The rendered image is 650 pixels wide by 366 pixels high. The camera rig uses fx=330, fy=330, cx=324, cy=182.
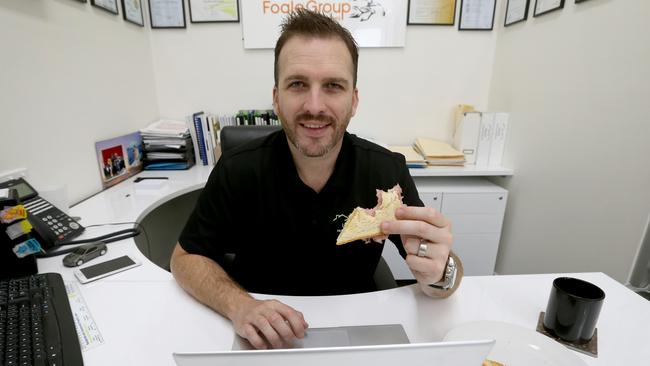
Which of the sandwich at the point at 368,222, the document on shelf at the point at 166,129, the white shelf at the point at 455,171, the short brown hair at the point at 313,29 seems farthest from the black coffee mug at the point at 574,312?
the document on shelf at the point at 166,129

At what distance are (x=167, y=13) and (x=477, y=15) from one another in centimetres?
218

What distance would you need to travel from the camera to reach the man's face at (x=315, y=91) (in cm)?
106

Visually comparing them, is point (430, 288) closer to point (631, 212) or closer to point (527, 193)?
point (631, 212)

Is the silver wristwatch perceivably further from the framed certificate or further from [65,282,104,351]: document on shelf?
the framed certificate

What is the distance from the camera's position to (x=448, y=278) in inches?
31.6

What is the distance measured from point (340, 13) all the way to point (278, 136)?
58.5 inches

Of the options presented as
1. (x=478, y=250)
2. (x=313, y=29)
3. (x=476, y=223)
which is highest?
(x=313, y=29)

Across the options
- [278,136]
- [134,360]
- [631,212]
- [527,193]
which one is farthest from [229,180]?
[527,193]

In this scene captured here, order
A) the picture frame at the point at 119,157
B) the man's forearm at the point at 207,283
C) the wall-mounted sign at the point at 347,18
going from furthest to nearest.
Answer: the wall-mounted sign at the point at 347,18, the picture frame at the point at 119,157, the man's forearm at the point at 207,283

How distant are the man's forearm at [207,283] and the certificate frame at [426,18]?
2.15 m

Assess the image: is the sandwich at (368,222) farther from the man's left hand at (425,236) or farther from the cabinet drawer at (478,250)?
the cabinet drawer at (478,250)

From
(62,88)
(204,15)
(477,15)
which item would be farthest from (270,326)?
(477,15)

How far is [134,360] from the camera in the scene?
0.66 metres

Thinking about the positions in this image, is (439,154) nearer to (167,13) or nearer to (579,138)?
(579,138)
